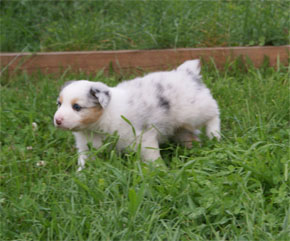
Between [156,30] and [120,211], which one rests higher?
[156,30]

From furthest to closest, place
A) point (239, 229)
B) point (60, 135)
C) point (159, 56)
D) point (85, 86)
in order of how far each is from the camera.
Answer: point (159, 56) < point (60, 135) < point (85, 86) < point (239, 229)

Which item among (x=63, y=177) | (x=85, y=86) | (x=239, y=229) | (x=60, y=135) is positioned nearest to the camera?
(x=239, y=229)

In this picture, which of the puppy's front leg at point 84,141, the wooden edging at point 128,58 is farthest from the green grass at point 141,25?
the puppy's front leg at point 84,141

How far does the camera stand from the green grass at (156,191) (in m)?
3.01

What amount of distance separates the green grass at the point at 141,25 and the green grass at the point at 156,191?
1.79 meters

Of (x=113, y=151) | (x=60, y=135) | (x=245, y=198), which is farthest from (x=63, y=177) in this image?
(x=245, y=198)

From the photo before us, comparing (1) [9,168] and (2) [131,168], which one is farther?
(1) [9,168]

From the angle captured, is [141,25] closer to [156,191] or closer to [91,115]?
[91,115]

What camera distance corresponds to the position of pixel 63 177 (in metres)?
3.60

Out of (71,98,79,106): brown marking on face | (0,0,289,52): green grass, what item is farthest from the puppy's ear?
(0,0,289,52): green grass

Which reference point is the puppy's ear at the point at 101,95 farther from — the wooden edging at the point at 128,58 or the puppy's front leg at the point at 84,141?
the wooden edging at the point at 128,58

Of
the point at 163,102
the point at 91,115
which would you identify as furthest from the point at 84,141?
the point at 163,102

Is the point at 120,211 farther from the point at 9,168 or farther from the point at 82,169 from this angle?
the point at 9,168

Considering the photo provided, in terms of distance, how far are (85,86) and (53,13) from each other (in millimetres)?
3227
